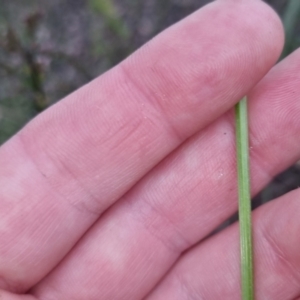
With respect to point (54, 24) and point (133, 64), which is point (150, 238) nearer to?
point (133, 64)

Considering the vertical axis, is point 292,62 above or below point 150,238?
above

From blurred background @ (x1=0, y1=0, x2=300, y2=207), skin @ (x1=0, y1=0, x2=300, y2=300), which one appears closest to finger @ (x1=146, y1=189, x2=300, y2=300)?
skin @ (x1=0, y1=0, x2=300, y2=300)

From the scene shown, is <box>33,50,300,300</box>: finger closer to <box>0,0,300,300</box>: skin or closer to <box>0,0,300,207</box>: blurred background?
<box>0,0,300,300</box>: skin

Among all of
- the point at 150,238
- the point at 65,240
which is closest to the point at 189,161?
the point at 150,238

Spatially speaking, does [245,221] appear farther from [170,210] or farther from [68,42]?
[68,42]

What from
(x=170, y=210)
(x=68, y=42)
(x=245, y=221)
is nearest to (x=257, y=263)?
(x=245, y=221)

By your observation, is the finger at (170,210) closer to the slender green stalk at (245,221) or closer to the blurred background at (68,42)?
the slender green stalk at (245,221)

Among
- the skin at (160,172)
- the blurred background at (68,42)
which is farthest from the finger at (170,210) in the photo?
the blurred background at (68,42)
